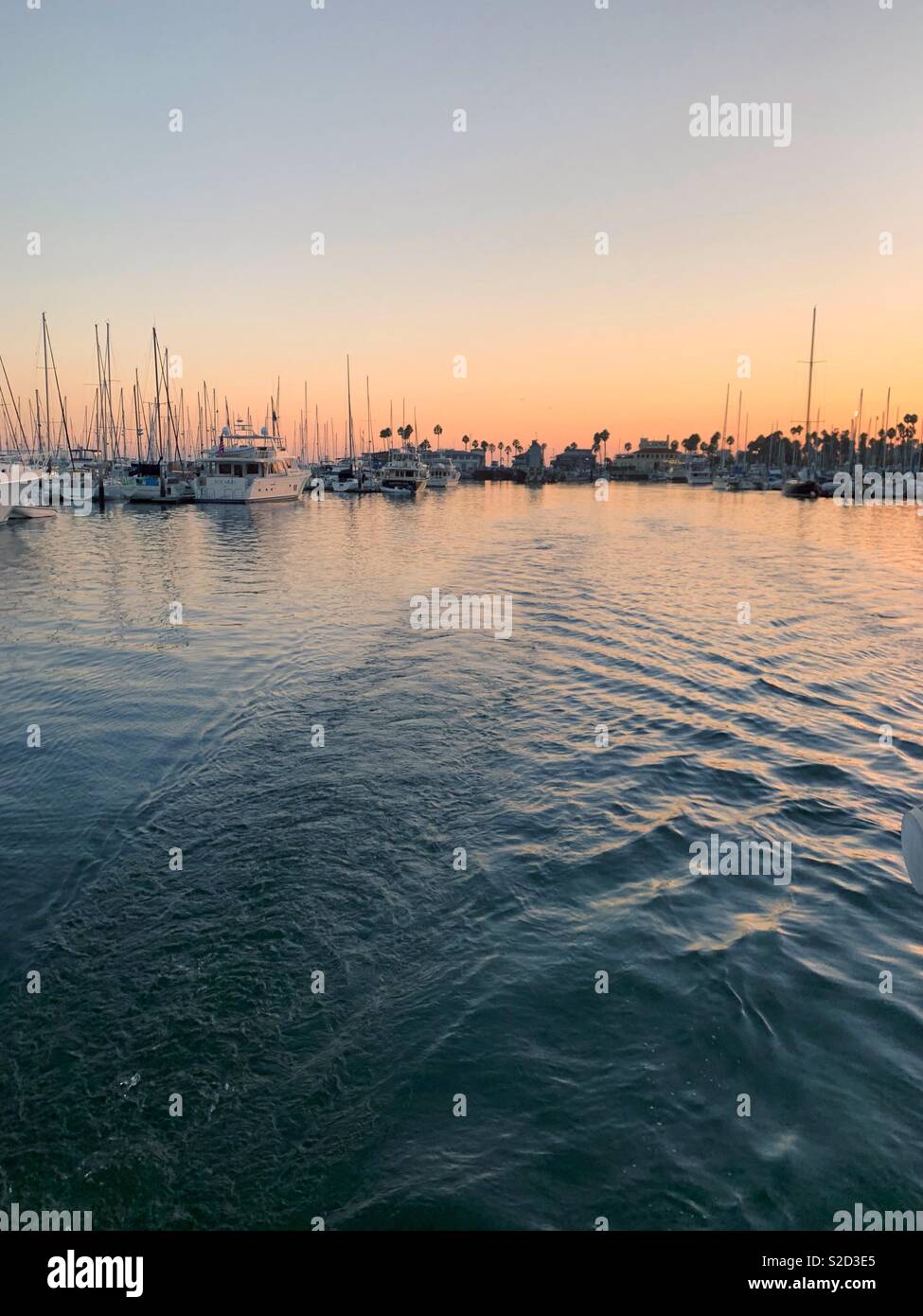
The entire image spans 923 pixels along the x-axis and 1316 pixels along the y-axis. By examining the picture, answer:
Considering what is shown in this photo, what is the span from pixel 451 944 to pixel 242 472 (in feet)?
280

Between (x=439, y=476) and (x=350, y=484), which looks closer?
(x=350, y=484)

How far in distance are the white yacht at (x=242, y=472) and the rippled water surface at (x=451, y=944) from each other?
70.1m

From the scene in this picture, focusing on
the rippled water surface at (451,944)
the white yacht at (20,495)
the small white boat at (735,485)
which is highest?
the small white boat at (735,485)

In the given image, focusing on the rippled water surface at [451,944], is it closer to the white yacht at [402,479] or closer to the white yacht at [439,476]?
the white yacht at [402,479]

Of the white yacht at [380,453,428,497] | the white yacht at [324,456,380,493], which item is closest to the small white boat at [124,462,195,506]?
the white yacht at [324,456,380,493]

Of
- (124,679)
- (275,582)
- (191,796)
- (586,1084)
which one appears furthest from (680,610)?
(586,1084)

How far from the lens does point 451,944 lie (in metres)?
7.35

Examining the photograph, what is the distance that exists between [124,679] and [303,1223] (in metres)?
13.9

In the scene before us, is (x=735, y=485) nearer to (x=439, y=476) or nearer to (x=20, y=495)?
(x=439, y=476)

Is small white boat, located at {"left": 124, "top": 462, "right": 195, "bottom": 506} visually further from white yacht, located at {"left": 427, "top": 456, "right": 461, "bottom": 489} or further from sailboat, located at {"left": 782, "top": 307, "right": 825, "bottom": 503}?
sailboat, located at {"left": 782, "top": 307, "right": 825, "bottom": 503}

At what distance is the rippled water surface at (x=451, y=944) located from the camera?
496cm

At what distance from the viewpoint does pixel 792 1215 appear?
4.68 meters

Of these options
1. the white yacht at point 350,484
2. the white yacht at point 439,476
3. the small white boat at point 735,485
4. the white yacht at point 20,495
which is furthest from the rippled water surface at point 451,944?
the small white boat at point 735,485

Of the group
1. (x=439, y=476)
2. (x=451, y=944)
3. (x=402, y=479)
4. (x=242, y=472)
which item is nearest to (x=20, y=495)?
(x=242, y=472)
